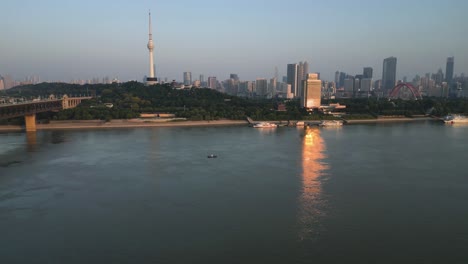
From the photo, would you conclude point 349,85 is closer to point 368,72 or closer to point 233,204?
point 368,72

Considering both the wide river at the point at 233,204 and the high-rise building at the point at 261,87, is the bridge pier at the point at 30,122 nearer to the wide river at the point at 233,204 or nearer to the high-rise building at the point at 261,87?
the wide river at the point at 233,204

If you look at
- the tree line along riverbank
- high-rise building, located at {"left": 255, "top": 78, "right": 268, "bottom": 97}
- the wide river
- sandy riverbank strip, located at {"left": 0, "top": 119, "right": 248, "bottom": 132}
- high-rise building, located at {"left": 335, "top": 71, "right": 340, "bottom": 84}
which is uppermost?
high-rise building, located at {"left": 335, "top": 71, "right": 340, "bottom": 84}

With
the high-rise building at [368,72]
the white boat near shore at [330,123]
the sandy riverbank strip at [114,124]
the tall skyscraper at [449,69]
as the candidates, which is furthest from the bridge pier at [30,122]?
the tall skyscraper at [449,69]

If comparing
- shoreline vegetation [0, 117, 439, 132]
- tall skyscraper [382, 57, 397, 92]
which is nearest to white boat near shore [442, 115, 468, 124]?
shoreline vegetation [0, 117, 439, 132]

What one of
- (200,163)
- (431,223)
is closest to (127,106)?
(200,163)

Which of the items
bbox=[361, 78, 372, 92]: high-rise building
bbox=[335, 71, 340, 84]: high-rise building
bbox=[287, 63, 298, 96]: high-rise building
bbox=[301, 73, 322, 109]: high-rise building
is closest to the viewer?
bbox=[301, 73, 322, 109]: high-rise building

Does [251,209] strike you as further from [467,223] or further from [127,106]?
[127,106]

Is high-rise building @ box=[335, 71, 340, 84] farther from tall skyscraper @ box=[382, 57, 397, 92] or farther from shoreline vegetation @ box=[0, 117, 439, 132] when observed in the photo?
shoreline vegetation @ box=[0, 117, 439, 132]

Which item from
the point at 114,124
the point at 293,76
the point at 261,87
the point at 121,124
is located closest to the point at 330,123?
the point at 121,124
